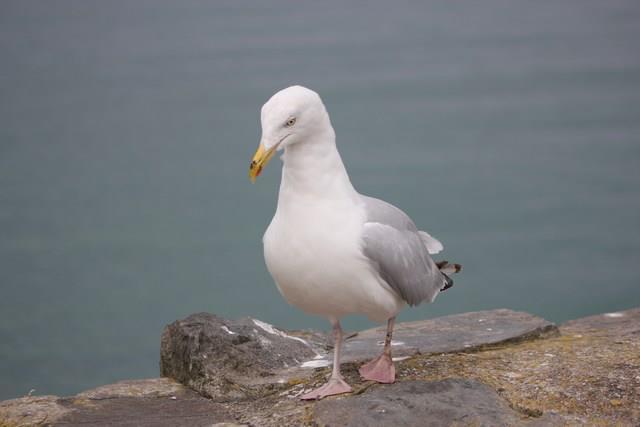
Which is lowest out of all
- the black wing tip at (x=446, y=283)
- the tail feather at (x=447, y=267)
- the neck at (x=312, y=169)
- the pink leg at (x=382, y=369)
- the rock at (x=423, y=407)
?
the rock at (x=423, y=407)

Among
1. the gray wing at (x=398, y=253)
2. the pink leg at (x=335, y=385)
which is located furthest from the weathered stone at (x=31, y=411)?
the gray wing at (x=398, y=253)

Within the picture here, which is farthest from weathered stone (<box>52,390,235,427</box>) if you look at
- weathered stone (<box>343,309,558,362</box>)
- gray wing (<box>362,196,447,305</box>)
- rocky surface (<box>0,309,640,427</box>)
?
gray wing (<box>362,196,447,305</box>)

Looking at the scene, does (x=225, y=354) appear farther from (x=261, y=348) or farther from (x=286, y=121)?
(x=286, y=121)

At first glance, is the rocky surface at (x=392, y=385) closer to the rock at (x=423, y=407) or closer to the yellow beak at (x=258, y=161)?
the rock at (x=423, y=407)

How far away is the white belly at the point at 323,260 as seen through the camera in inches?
128

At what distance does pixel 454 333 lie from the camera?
4.34 metres

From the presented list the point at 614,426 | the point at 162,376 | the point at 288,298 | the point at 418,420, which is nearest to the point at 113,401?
the point at 162,376

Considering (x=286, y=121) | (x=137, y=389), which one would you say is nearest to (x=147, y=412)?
(x=137, y=389)

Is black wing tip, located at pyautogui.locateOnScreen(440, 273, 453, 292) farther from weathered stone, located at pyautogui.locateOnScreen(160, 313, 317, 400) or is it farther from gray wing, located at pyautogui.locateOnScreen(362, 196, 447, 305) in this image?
weathered stone, located at pyautogui.locateOnScreen(160, 313, 317, 400)

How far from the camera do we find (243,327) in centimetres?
412

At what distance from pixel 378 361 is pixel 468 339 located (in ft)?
2.29

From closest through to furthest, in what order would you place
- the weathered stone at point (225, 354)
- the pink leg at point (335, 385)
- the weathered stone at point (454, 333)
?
the pink leg at point (335, 385) < the weathered stone at point (225, 354) < the weathered stone at point (454, 333)

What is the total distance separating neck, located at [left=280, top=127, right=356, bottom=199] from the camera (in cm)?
330

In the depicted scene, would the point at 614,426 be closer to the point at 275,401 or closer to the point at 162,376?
the point at 275,401
